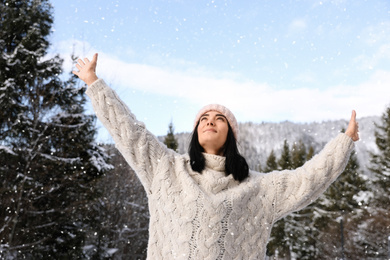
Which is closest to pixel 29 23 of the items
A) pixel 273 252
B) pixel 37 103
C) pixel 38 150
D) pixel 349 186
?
pixel 37 103

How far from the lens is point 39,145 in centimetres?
907

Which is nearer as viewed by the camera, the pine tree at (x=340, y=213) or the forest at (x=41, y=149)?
the forest at (x=41, y=149)

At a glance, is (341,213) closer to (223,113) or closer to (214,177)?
(223,113)

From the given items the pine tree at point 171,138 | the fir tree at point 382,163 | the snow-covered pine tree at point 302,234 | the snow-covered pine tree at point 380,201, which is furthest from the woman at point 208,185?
the pine tree at point 171,138

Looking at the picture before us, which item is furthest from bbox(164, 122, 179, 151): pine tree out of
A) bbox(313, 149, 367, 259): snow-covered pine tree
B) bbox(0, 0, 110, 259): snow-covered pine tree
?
bbox(0, 0, 110, 259): snow-covered pine tree

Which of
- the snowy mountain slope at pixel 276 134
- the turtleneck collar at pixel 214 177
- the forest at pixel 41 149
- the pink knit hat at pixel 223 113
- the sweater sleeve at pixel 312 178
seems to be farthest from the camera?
the snowy mountain slope at pixel 276 134

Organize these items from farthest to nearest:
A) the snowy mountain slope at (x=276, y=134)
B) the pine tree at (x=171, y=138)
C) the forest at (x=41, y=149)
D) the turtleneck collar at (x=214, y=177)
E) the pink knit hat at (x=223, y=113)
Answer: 1. the snowy mountain slope at (x=276, y=134)
2. the pine tree at (x=171, y=138)
3. the forest at (x=41, y=149)
4. the pink knit hat at (x=223, y=113)
5. the turtleneck collar at (x=214, y=177)

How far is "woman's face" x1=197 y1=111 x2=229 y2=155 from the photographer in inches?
95.8

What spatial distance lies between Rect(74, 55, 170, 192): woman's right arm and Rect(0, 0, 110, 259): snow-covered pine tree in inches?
277

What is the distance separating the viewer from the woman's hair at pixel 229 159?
2324 millimetres

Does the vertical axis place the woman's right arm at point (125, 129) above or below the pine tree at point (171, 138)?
below

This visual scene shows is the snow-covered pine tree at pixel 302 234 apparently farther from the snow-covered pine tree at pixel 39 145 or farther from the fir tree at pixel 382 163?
the snow-covered pine tree at pixel 39 145

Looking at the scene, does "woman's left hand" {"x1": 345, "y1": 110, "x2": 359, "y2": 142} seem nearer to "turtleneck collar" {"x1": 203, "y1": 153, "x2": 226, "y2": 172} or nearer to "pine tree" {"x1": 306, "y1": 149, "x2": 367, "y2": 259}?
"turtleneck collar" {"x1": 203, "y1": 153, "x2": 226, "y2": 172}

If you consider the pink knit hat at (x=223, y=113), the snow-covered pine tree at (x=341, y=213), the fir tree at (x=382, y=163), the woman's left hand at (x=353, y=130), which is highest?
the pink knit hat at (x=223, y=113)
